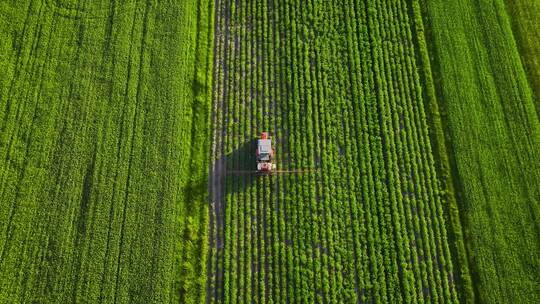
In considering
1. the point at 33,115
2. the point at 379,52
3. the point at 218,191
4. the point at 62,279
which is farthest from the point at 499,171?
the point at 33,115

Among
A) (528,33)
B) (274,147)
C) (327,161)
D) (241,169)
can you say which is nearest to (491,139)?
(528,33)

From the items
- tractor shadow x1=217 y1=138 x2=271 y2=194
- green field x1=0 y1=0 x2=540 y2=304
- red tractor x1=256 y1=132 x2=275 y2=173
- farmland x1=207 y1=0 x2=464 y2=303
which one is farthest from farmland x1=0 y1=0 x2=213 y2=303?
red tractor x1=256 y1=132 x2=275 y2=173

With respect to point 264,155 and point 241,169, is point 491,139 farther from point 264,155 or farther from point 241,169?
point 241,169

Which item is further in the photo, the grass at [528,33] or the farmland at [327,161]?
the grass at [528,33]

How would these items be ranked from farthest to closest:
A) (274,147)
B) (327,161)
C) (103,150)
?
(274,147) < (327,161) < (103,150)

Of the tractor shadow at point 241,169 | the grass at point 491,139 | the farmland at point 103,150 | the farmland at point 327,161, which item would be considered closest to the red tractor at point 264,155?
the tractor shadow at point 241,169

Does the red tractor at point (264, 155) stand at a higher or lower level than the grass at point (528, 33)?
lower

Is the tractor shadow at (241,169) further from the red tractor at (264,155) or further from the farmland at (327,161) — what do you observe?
the red tractor at (264,155)
